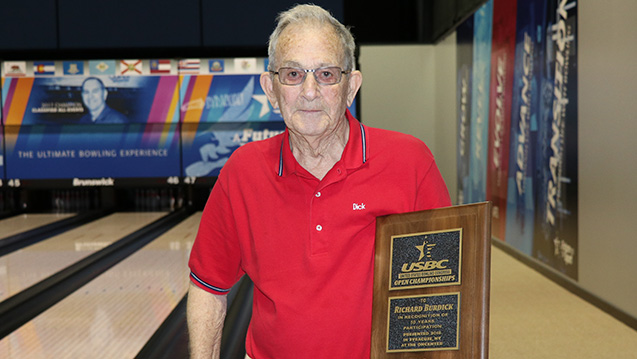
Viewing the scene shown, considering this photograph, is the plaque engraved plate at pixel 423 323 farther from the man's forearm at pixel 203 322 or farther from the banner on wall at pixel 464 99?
the banner on wall at pixel 464 99

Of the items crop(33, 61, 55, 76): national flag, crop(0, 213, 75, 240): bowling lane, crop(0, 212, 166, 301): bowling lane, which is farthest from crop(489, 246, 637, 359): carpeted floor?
crop(33, 61, 55, 76): national flag

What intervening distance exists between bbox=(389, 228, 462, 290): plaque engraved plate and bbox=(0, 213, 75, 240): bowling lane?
526 cm

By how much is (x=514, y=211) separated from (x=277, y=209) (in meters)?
3.88

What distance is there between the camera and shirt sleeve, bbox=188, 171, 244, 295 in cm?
114

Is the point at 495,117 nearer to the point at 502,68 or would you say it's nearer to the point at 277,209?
the point at 502,68

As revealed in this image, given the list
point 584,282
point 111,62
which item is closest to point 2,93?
point 111,62

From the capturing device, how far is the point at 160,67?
23.8ft

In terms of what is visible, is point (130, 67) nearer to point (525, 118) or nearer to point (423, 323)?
point (525, 118)

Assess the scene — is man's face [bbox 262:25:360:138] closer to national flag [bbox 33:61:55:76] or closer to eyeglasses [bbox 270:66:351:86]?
eyeglasses [bbox 270:66:351:86]

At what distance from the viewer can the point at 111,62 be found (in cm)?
719

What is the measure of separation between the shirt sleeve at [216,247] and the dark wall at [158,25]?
6.20m

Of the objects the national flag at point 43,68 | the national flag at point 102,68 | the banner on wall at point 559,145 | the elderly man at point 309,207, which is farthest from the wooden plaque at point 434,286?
the national flag at point 43,68

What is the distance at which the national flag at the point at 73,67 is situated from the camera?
23.6 feet

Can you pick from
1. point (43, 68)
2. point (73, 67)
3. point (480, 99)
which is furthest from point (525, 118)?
point (43, 68)
